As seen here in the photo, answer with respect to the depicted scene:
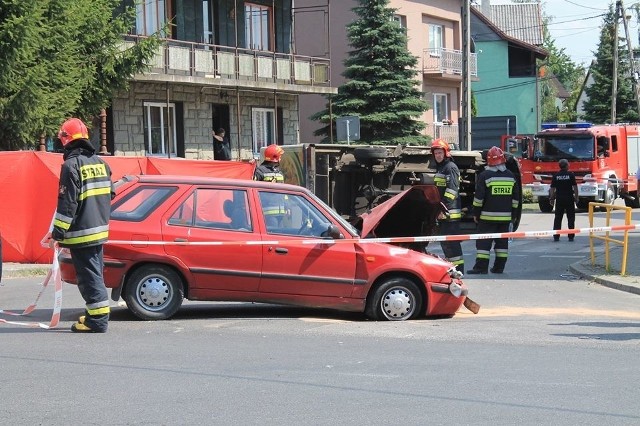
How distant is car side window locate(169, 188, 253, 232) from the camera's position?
398 inches

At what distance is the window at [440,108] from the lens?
153 feet

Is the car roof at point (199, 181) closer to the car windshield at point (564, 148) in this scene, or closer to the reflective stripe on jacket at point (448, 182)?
the reflective stripe on jacket at point (448, 182)

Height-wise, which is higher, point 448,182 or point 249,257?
point 448,182

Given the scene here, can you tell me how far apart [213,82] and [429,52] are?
58.7 feet

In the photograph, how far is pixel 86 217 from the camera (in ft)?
29.6

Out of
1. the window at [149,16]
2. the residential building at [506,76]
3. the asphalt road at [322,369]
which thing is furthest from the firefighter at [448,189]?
the residential building at [506,76]

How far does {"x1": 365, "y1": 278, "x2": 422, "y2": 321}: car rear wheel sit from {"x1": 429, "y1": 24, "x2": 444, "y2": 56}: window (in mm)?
36114

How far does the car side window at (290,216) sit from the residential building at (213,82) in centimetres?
1674

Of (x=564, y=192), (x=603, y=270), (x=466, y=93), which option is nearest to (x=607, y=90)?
(x=466, y=93)

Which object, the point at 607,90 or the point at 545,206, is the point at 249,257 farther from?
the point at 607,90

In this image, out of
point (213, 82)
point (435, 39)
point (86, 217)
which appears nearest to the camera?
point (86, 217)

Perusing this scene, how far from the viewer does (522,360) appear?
8180 mm

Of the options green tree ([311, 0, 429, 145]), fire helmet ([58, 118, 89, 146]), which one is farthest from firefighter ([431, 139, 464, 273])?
green tree ([311, 0, 429, 145])

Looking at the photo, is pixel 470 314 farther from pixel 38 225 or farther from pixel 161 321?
pixel 38 225
